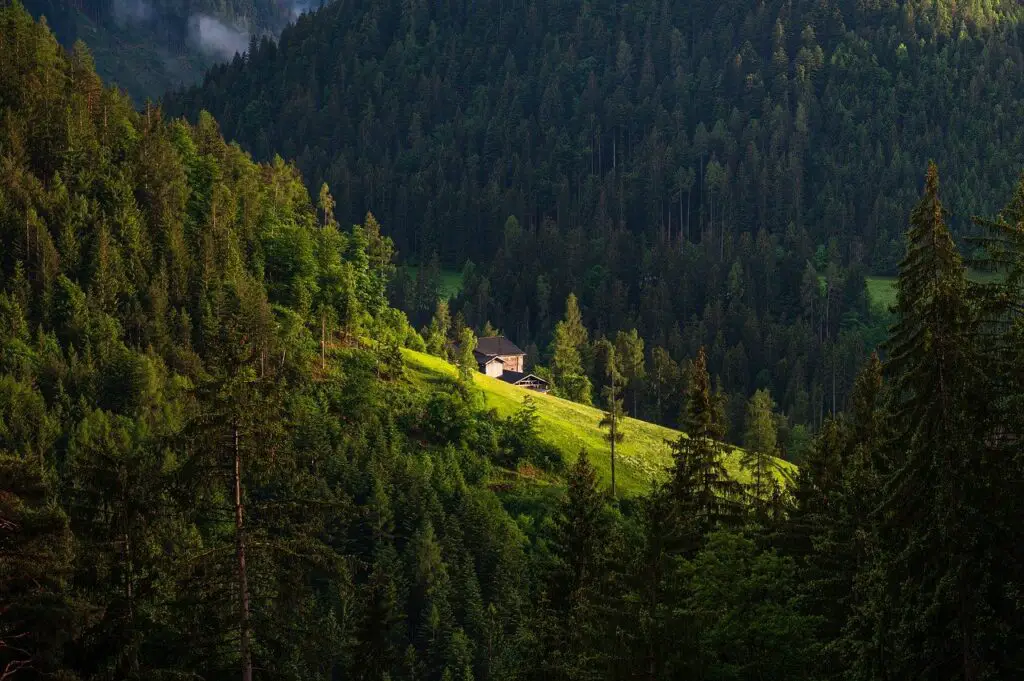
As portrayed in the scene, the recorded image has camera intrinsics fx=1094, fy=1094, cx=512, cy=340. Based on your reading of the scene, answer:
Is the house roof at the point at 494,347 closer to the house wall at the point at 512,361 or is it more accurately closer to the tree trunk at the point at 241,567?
the house wall at the point at 512,361

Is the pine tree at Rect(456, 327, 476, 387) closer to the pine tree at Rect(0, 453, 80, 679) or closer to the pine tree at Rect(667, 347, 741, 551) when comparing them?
the pine tree at Rect(667, 347, 741, 551)

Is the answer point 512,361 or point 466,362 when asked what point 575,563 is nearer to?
point 466,362

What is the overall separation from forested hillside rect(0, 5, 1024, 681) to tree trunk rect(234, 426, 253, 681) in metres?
0.08

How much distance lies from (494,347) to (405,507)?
265 ft

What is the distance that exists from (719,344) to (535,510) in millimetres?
103289

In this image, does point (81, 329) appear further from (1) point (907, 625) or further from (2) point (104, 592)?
(1) point (907, 625)

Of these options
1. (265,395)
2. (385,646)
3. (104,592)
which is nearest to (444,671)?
(385,646)

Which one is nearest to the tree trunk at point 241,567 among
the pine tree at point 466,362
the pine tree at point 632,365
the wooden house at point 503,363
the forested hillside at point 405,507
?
the forested hillside at point 405,507

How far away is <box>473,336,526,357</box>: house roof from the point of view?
168 metres

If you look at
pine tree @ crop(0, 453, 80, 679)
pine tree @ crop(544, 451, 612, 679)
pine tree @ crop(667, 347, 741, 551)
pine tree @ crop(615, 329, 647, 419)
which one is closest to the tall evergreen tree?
pine tree @ crop(544, 451, 612, 679)

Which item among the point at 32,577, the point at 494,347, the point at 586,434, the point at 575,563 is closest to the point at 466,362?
the point at 586,434

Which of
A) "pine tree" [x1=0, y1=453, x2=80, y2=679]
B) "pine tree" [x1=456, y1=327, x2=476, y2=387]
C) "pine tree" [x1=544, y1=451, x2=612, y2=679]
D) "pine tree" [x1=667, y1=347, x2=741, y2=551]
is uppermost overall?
"pine tree" [x1=456, y1=327, x2=476, y2=387]

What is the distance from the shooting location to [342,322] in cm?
11462

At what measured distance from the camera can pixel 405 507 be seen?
9194 cm
